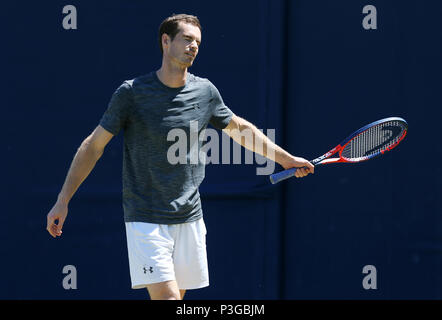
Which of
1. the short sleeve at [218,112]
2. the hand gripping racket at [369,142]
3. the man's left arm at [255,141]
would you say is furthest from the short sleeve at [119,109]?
the hand gripping racket at [369,142]

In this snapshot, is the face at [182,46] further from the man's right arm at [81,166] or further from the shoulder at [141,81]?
the man's right arm at [81,166]

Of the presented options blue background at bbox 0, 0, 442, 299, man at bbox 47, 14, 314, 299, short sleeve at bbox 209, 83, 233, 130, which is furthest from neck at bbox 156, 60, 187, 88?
blue background at bbox 0, 0, 442, 299

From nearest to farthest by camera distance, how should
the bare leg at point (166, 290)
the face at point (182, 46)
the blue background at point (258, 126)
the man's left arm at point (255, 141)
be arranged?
the bare leg at point (166, 290), the face at point (182, 46), the man's left arm at point (255, 141), the blue background at point (258, 126)

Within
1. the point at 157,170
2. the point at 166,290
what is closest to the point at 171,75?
the point at 157,170

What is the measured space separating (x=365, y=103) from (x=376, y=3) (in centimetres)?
64

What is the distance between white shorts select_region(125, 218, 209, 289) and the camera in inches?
152

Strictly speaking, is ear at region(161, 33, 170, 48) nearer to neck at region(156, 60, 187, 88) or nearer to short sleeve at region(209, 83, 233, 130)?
neck at region(156, 60, 187, 88)

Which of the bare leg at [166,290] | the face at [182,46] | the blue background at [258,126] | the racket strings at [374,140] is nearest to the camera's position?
the bare leg at [166,290]

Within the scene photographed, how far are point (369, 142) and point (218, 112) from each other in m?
0.89

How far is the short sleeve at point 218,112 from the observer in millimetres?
4180

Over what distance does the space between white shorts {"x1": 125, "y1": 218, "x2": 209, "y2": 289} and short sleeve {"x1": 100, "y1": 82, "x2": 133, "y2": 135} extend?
48cm

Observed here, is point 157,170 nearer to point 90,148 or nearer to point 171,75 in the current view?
point 90,148

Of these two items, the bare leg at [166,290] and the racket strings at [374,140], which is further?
the racket strings at [374,140]

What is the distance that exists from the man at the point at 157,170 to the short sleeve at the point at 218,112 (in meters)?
0.14
